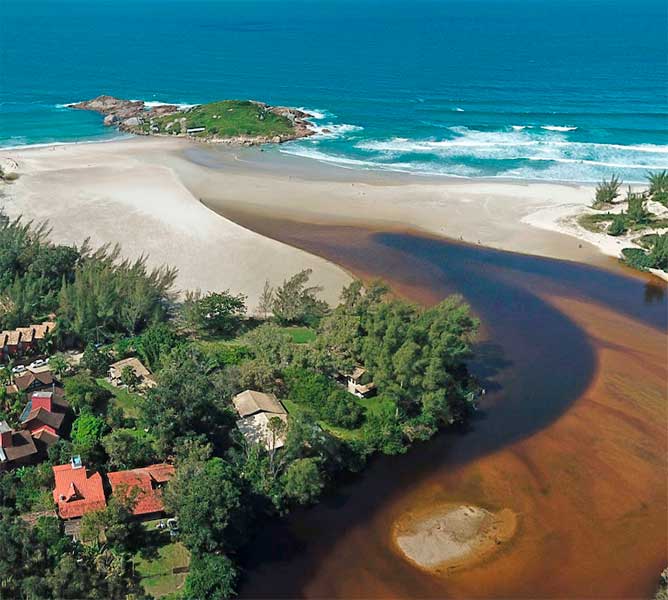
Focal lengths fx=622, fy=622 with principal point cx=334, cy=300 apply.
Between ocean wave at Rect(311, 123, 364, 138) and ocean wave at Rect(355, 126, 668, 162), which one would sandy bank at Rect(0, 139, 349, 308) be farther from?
ocean wave at Rect(355, 126, 668, 162)

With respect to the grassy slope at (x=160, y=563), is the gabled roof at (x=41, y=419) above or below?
above

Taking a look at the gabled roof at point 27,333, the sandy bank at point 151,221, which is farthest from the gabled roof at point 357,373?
the gabled roof at point 27,333

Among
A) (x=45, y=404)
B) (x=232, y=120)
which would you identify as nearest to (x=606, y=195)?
(x=232, y=120)

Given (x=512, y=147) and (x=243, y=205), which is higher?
(x=512, y=147)

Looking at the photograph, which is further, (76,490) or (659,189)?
(659,189)

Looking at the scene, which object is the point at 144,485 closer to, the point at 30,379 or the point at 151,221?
the point at 30,379

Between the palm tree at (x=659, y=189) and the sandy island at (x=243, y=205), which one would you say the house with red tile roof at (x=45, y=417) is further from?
the palm tree at (x=659, y=189)
